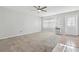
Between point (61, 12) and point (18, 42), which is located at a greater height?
point (61, 12)

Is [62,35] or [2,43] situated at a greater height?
[62,35]

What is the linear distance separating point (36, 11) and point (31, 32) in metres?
0.54

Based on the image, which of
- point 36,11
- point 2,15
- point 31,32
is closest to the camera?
point 36,11

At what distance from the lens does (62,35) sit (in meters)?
1.75

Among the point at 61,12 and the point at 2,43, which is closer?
the point at 61,12

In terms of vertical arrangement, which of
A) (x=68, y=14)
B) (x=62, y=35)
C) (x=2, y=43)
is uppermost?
(x=68, y=14)
